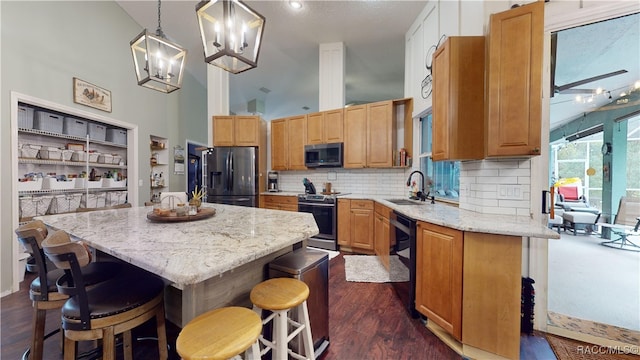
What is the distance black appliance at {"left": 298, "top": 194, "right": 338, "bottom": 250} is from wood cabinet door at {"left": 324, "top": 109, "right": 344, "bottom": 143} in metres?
1.04

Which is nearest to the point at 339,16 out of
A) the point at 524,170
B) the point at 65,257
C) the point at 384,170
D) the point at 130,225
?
the point at 384,170

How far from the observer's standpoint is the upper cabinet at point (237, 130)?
452 cm

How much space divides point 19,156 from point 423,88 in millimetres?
4983

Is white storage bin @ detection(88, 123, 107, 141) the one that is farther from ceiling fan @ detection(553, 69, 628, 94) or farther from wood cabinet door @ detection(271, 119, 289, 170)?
ceiling fan @ detection(553, 69, 628, 94)

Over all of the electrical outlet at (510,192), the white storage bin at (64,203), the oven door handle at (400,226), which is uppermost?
the electrical outlet at (510,192)

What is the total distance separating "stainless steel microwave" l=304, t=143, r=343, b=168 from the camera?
160 inches

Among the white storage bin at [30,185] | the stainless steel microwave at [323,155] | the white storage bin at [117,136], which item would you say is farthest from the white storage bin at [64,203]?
the stainless steel microwave at [323,155]

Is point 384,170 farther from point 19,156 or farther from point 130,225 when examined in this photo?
point 19,156

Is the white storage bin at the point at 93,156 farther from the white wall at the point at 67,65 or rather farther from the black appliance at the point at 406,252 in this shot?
the black appliance at the point at 406,252

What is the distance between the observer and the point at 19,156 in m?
2.75

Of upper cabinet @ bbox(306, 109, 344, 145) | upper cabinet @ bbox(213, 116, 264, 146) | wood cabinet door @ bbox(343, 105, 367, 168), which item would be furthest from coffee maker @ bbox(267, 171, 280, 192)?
wood cabinet door @ bbox(343, 105, 367, 168)

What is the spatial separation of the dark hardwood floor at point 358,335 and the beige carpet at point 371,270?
0.96 ft

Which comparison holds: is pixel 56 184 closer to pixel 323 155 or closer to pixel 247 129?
pixel 247 129

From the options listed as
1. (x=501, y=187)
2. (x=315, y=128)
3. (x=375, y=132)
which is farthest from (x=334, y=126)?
(x=501, y=187)
